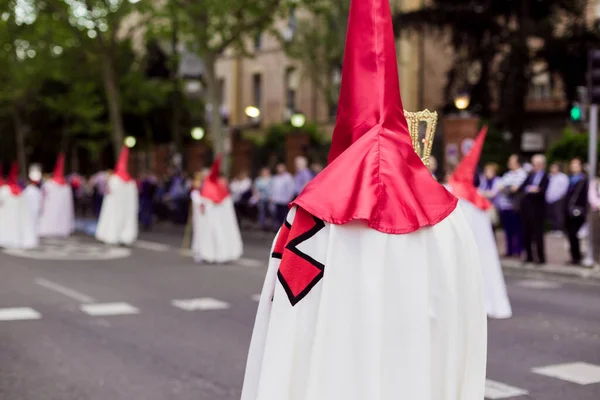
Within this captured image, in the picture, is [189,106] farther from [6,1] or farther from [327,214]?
[327,214]

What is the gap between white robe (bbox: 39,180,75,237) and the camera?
24.1 meters

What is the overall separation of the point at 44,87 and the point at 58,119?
2.04 meters

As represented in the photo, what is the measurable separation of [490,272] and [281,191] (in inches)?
587

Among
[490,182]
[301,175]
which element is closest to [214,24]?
[301,175]

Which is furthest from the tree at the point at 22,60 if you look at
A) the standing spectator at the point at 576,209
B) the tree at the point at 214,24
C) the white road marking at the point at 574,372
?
the white road marking at the point at 574,372

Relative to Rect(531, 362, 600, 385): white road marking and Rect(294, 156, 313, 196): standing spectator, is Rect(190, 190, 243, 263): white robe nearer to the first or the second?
Rect(294, 156, 313, 196): standing spectator

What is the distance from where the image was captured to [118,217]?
20.6 meters

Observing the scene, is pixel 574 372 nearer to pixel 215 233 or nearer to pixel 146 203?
pixel 215 233

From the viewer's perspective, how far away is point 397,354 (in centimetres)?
345

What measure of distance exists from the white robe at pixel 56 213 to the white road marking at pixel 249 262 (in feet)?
28.7

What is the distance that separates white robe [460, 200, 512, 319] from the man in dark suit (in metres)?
5.99

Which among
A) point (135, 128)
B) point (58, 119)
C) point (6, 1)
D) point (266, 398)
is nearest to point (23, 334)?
point (266, 398)

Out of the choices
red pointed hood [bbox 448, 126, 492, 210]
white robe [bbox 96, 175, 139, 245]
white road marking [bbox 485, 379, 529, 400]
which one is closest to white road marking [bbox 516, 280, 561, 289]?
red pointed hood [bbox 448, 126, 492, 210]

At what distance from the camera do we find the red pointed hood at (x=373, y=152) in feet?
11.3
